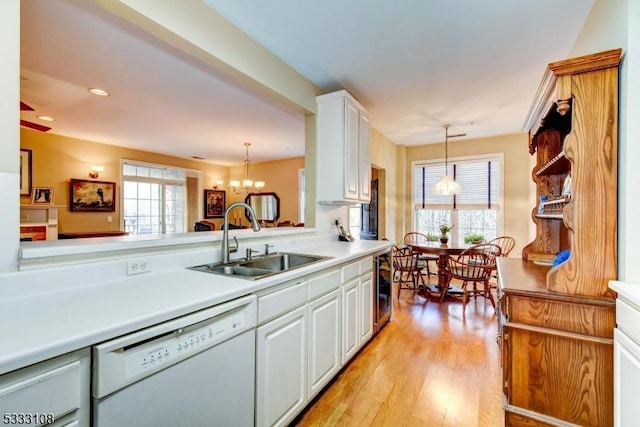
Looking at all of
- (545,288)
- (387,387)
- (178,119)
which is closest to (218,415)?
(387,387)

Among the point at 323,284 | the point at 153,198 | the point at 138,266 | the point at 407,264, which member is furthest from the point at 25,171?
the point at 407,264

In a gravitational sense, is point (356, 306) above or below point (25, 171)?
below

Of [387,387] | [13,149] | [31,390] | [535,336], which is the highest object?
[13,149]

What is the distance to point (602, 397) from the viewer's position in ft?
4.54

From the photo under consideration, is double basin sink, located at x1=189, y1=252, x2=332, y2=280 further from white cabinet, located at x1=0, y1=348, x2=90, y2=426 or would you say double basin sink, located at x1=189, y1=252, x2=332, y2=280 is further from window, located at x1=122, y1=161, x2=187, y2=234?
window, located at x1=122, y1=161, x2=187, y2=234

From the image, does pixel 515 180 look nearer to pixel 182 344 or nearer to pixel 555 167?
pixel 555 167

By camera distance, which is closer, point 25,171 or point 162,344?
point 162,344

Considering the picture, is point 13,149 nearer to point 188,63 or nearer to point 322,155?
point 188,63

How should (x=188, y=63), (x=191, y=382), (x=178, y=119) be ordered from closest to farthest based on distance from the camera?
(x=191, y=382)
(x=188, y=63)
(x=178, y=119)

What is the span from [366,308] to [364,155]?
176 cm

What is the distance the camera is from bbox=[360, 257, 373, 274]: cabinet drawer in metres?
2.62

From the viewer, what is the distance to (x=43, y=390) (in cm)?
77

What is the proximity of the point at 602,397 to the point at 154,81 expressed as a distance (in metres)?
4.12

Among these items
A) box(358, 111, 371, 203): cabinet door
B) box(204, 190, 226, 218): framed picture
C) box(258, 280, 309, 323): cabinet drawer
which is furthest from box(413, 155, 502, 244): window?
box(204, 190, 226, 218): framed picture
